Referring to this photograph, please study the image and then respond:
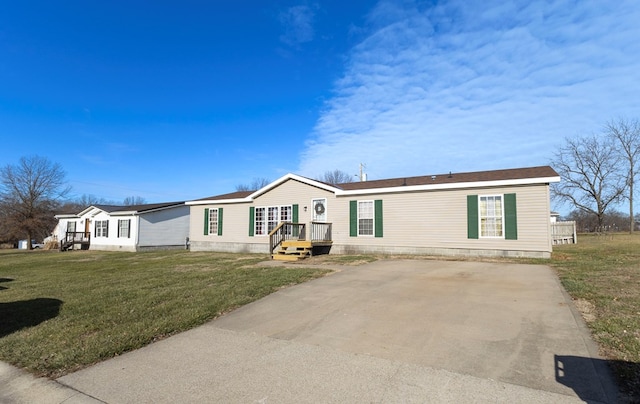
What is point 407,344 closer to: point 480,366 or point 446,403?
point 480,366

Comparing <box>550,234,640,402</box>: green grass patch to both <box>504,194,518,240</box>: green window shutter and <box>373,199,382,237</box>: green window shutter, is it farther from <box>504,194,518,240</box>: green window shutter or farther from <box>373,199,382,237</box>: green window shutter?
<box>373,199,382,237</box>: green window shutter

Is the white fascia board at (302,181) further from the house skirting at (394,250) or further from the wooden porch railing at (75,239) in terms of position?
the wooden porch railing at (75,239)

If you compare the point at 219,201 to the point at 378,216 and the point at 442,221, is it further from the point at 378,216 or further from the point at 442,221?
the point at 442,221

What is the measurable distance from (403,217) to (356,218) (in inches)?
84.9

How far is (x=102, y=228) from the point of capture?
86.4 ft

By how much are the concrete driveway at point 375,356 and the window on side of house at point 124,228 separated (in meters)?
21.6

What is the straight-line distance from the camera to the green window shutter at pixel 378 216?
49.2 feet

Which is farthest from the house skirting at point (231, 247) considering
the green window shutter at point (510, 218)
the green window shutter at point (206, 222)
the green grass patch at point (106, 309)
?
the green window shutter at point (510, 218)

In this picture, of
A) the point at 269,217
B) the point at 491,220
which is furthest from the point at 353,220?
the point at 491,220

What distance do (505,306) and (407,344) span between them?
8.16ft

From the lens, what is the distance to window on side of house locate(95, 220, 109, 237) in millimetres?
25938

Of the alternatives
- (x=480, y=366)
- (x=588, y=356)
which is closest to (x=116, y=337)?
(x=480, y=366)

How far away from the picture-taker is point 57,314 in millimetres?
6008

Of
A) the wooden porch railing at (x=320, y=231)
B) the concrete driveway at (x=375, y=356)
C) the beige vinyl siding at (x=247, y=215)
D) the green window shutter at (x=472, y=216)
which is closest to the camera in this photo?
the concrete driveway at (x=375, y=356)
